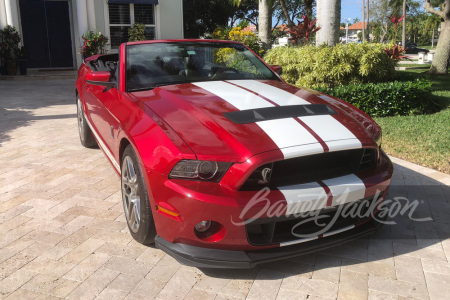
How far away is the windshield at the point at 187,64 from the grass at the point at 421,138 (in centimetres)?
231

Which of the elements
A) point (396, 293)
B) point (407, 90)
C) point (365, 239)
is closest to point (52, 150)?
point (365, 239)

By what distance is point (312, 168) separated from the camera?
2.78 metres

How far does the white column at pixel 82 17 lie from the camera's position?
1498 cm

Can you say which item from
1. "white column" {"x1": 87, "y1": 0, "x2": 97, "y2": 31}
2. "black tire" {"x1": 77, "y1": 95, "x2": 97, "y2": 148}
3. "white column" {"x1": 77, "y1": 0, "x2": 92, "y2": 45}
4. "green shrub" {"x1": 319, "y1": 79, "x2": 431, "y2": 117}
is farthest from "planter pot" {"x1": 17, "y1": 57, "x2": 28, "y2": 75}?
"green shrub" {"x1": 319, "y1": 79, "x2": 431, "y2": 117}

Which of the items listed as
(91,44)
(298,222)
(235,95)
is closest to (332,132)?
(298,222)

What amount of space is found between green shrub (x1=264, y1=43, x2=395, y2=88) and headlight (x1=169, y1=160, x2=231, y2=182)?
19.0ft

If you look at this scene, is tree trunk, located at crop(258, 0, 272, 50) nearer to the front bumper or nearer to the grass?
the grass

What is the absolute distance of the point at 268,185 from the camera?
8.45 feet

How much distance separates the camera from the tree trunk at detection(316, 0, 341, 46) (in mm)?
8852

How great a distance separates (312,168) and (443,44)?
1392 centimetres

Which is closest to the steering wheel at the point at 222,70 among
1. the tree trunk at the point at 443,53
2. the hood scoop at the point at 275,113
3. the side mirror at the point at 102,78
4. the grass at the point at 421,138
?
the side mirror at the point at 102,78

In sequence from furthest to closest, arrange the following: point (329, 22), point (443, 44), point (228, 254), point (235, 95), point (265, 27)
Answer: point (443, 44)
point (265, 27)
point (329, 22)
point (235, 95)
point (228, 254)

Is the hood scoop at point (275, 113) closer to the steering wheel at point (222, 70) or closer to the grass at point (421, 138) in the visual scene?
the steering wheel at point (222, 70)

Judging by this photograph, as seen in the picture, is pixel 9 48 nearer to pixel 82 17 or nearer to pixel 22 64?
pixel 22 64
